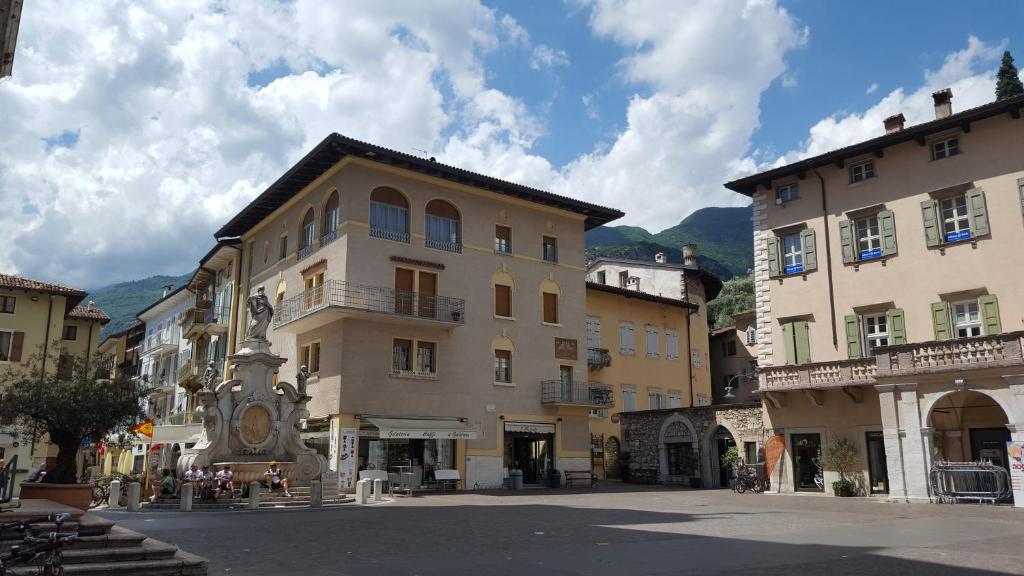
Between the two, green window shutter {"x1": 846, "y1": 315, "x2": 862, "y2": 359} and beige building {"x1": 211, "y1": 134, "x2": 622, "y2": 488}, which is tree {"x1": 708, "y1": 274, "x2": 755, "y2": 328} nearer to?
beige building {"x1": 211, "y1": 134, "x2": 622, "y2": 488}

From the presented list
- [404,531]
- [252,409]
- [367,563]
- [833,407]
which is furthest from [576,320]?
[367,563]

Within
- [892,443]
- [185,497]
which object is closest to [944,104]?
[892,443]

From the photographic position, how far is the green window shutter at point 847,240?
2720 centimetres

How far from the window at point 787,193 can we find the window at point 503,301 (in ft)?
38.1

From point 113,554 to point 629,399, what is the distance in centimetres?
3438

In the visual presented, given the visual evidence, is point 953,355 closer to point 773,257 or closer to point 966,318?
point 966,318

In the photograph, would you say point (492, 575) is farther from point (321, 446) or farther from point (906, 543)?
point (321, 446)

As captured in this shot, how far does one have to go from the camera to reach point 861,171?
2756 cm

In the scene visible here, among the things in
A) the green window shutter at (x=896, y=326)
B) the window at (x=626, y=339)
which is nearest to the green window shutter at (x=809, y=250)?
the green window shutter at (x=896, y=326)

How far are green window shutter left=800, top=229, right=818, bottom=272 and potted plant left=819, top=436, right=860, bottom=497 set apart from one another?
20.3 ft

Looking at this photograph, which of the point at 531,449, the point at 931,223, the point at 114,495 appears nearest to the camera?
the point at 114,495

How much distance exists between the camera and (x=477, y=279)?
32844mm

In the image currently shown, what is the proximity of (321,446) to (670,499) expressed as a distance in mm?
13156

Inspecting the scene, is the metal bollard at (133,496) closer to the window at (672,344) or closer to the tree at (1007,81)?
the window at (672,344)
